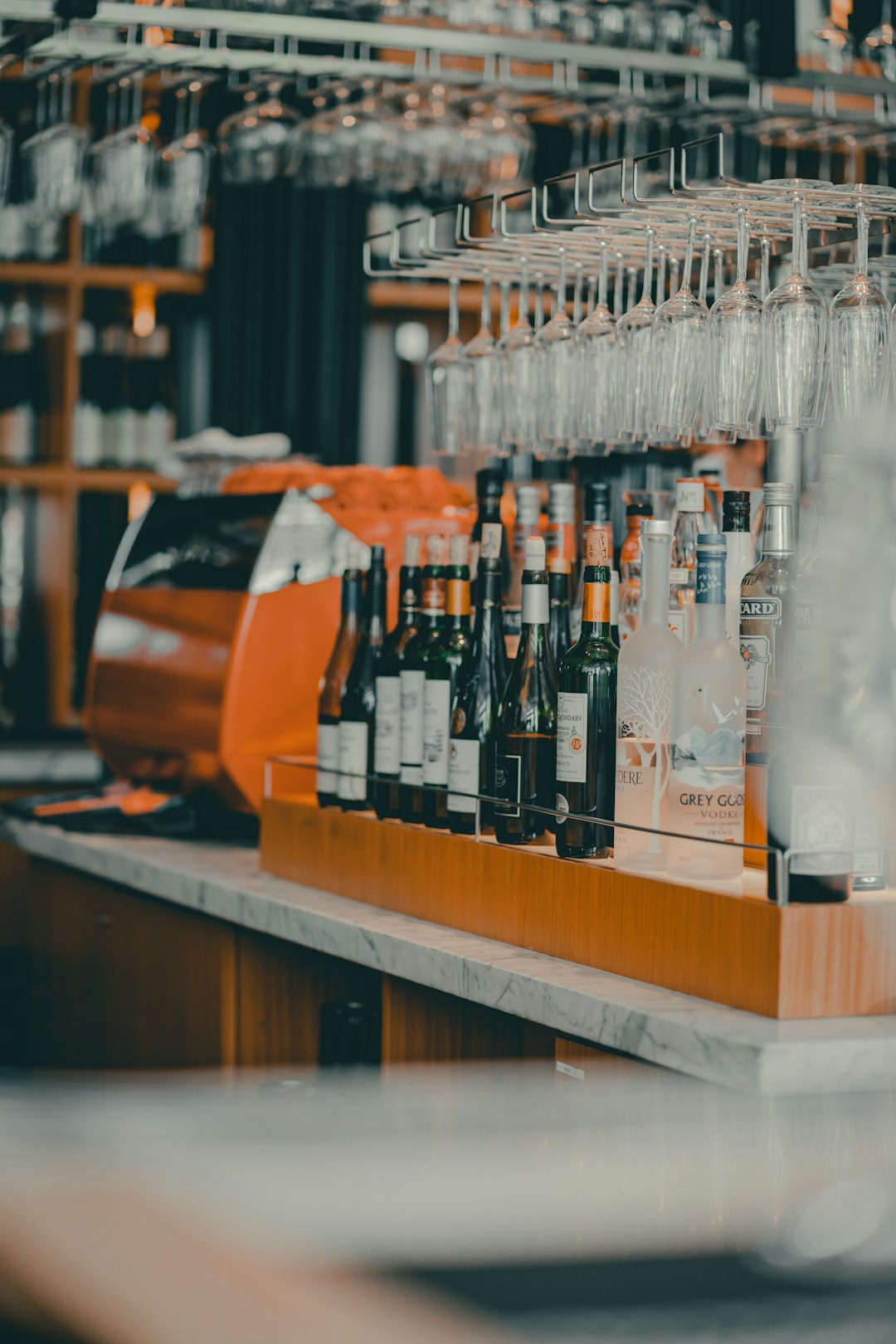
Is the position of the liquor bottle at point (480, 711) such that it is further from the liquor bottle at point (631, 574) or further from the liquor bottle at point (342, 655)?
the liquor bottle at point (342, 655)

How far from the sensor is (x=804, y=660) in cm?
158

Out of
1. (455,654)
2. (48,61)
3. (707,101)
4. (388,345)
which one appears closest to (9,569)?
(388,345)

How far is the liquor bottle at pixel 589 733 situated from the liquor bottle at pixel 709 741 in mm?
142

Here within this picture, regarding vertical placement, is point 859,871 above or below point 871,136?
below

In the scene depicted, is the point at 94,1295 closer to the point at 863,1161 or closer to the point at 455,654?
the point at 863,1161

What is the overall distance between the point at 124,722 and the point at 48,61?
1160 millimetres

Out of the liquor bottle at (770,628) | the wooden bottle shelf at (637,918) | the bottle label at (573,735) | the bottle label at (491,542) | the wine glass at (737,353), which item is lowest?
the wooden bottle shelf at (637,918)

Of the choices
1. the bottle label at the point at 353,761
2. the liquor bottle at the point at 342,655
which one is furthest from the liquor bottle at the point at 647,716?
the liquor bottle at the point at 342,655

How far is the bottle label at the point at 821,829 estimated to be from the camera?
1.47 m

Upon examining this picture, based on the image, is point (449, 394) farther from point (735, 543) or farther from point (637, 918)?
point (637, 918)

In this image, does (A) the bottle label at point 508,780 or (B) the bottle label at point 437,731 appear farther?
(B) the bottle label at point 437,731

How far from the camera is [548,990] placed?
166 cm

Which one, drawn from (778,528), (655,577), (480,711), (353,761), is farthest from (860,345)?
(353,761)

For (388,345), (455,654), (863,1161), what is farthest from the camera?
(388,345)
